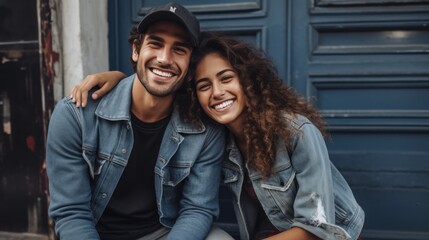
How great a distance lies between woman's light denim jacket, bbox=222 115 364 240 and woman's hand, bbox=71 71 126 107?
0.67 m

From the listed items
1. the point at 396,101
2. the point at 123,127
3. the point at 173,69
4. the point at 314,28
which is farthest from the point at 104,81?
the point at 396,101

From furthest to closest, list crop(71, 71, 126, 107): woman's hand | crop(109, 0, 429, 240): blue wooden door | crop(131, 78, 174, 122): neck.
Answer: crop(109, 0, 429, 240): blue wooden door
crop(131, 78, 174, 122): neck
crop(71, 71, 126, 107): woman's hand

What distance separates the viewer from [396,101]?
2.36m

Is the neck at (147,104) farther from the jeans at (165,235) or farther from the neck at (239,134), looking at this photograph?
the jeans at (165,235)

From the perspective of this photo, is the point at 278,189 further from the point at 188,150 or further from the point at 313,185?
the point at 188,150

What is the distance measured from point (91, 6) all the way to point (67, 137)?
1.10m

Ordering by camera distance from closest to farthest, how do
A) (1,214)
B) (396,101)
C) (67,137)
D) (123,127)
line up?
(67,137)
(123,127)
(396,101)
(1,214)

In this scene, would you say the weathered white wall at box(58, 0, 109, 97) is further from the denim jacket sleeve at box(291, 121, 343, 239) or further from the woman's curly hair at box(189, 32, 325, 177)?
the denim jacket sleeve at box(291, 121, 343, 239)

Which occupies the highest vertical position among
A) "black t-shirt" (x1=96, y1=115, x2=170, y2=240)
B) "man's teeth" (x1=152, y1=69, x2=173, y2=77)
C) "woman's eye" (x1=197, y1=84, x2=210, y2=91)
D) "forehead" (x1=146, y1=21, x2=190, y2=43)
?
"forehead" (x1=146, y1=21, x2=190, y2=43)

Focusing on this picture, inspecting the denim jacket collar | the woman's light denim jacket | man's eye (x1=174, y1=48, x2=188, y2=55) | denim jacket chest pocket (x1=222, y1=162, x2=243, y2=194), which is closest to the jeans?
the woman's light denim jacket

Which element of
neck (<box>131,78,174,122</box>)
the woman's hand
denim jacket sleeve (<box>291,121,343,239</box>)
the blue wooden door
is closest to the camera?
denim jacket sleeve (<box>291,121,343,239</box>)

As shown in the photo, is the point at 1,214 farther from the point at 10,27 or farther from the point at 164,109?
the point at 164,109

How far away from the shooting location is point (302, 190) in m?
1.71

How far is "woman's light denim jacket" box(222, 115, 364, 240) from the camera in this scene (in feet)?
5.50
